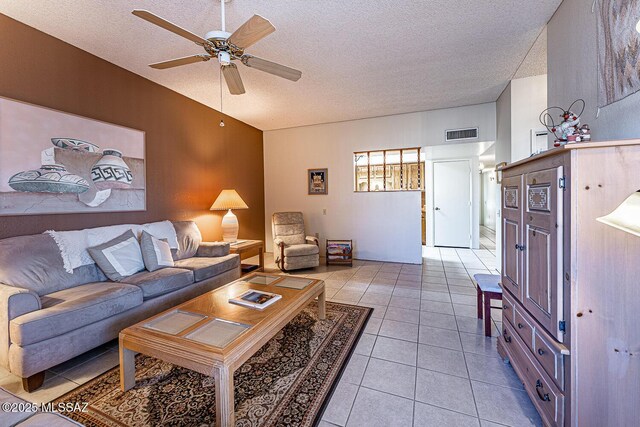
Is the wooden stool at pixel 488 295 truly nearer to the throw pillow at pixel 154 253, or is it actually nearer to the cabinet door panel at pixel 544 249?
the cabinet door panel at pixel 544 249

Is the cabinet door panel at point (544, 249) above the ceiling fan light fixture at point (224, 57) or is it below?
below

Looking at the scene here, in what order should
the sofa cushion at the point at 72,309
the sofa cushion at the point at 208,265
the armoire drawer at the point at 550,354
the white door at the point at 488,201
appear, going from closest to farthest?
the armoire drawer at the point at 550,354 → the sofa cushion at the point at 72,309 → the sofa cushion at the point at 208,265 → the white door at the point at 488,201

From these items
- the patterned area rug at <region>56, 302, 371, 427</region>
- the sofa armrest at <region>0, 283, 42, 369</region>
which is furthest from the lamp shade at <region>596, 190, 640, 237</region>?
the sofa armrest at <region>0, 283, 42, 369</region>

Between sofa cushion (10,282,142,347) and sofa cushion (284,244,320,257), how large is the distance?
2.25 m

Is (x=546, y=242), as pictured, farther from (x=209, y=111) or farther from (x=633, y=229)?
(x=209, y=111)

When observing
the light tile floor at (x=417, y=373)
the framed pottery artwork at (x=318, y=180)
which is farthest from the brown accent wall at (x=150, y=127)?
the light tile floor at (x=417, y=373)

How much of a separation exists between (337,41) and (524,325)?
9.07 ft

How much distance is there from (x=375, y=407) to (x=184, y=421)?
1.06m

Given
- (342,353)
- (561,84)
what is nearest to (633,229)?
(342,353)

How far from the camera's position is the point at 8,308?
160cm

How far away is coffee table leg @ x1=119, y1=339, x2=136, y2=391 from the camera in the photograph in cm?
159

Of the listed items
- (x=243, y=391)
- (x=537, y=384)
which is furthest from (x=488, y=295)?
(x=243, y=391)

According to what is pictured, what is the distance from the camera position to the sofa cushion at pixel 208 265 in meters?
2.89

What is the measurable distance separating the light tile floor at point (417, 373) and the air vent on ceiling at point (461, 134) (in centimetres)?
265
